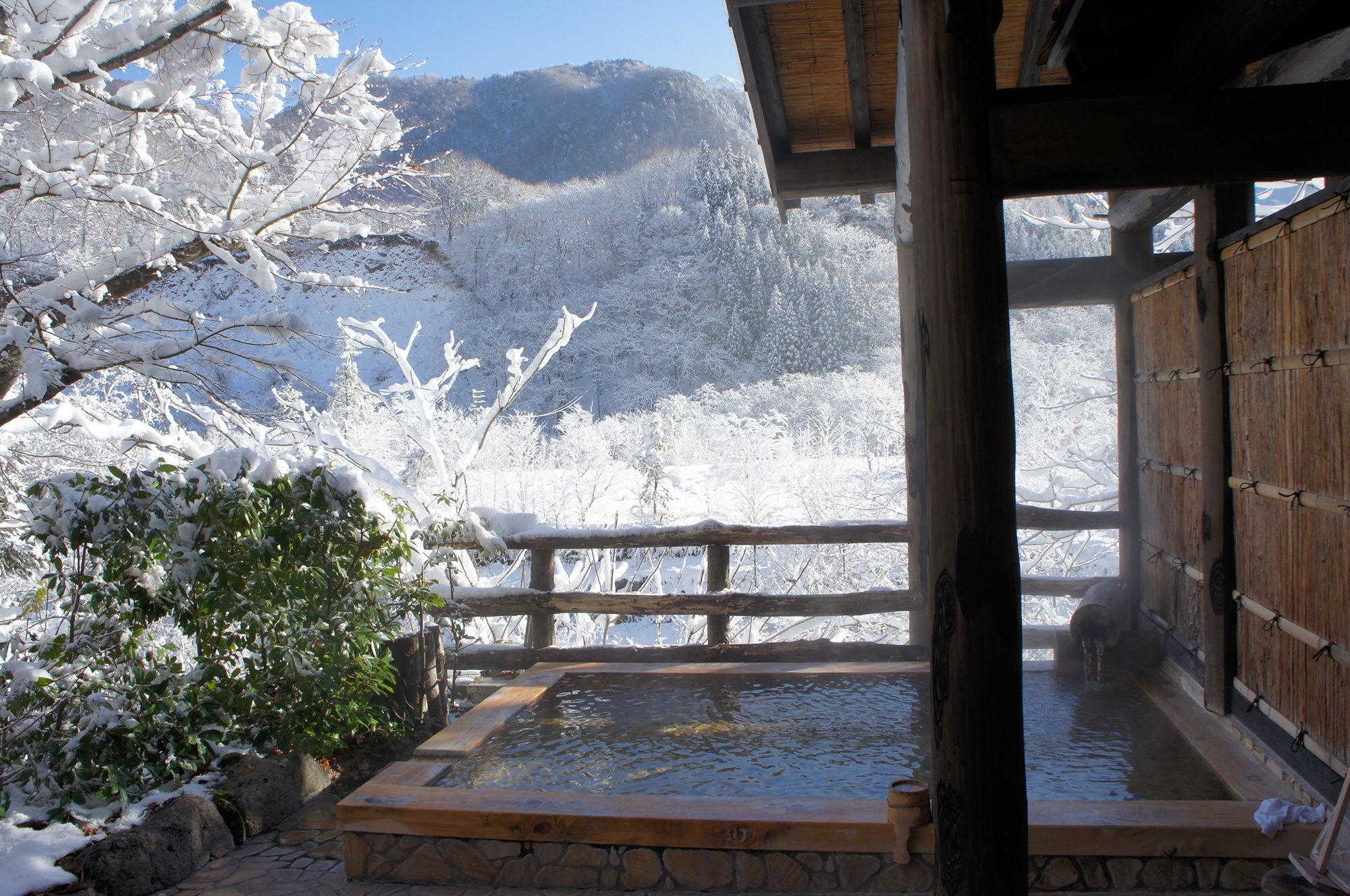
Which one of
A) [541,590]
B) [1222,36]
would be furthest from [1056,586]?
[1222,36]

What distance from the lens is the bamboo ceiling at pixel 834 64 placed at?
2943 mm

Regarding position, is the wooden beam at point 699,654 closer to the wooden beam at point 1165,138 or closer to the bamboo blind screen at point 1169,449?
the bamboo blind screen at point 1169,449

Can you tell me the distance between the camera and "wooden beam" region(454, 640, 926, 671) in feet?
14.7

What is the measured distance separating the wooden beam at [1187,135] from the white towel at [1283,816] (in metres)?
1.63

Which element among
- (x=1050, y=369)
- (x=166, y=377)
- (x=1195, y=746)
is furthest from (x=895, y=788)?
(x=1050, y=369)

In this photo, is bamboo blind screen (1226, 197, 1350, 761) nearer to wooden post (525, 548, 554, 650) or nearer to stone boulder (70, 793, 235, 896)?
wooden post (525, 548, 554, 650)

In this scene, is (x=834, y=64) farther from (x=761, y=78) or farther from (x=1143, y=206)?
(x=1143, y=206)

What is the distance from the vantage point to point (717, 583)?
4.68 metres

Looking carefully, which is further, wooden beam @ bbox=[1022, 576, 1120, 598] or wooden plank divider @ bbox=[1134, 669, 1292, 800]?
wooden beam @ bbox=[1022, 576, 1120, 598]

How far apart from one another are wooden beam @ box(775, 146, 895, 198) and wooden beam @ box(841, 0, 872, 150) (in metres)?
0.07

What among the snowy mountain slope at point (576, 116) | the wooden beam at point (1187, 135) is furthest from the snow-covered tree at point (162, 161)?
the snowy mountain slope at point (576, 116)

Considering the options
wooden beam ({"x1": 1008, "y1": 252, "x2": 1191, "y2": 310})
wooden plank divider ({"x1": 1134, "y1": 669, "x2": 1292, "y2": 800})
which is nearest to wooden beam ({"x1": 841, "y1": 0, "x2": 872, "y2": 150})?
wooden beam ({"x1": 1008, "y1": 252, "x2": 1191, "y2": 310})

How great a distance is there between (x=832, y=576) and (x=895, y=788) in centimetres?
716

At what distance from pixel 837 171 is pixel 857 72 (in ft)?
3.14
